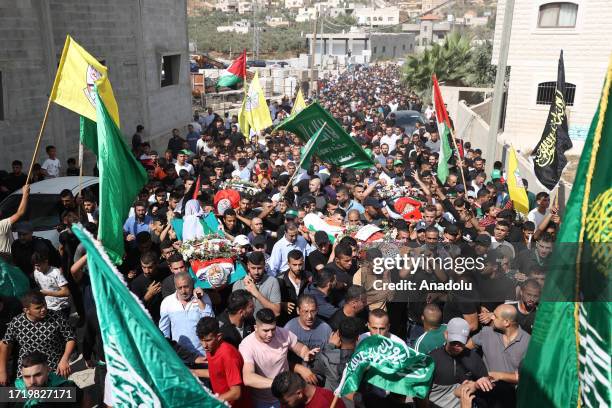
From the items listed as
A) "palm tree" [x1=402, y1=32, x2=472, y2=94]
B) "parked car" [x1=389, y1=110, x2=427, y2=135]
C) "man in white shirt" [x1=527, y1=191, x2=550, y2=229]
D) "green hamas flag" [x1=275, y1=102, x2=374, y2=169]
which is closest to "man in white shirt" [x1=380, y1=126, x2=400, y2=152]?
"parked car" [x1=389, y1=110, x2=427, y2=135]

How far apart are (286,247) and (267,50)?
293 ft

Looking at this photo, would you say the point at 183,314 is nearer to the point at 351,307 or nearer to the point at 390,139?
the point at 351,307

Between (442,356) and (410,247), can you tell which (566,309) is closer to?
(442,356)

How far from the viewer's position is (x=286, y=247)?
22.8ft

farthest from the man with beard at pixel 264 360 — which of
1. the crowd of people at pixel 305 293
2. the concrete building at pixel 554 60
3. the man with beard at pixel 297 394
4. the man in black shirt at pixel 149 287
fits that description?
the concrete building at pixel 554 60

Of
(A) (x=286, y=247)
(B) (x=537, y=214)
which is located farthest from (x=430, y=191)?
(A) (x=286, y=247)

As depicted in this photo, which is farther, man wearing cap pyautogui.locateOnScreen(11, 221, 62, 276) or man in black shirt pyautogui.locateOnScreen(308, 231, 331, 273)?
man in black shirt pyautogui.locateOnScreen(308, 231, 331, 273)

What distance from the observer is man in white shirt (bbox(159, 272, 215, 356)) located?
5.21 m

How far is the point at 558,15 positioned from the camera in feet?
74.2

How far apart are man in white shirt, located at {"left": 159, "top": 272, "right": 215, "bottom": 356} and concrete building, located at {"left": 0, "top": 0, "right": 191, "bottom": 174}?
888 cm

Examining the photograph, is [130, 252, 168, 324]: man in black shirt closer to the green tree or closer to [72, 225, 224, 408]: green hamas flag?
[72, 225, 224, 408]: green hamas flag

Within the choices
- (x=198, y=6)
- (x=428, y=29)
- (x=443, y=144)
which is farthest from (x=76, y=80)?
(x=198, y=6)

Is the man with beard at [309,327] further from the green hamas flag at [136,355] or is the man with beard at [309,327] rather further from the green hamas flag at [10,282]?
the green hamas flag at [10,282]

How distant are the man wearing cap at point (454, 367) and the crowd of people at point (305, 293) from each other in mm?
11
